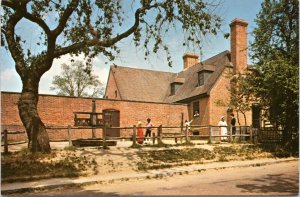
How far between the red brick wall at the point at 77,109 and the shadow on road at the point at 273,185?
50.7ft

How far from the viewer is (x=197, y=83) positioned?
3219 centimetres

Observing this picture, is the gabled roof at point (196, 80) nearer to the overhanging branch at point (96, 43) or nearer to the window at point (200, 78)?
the window at point (200, 78)

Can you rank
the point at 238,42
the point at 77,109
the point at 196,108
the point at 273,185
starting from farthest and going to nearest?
1. the point at 196,108
2. the point at 238,42
3. the point at 77,109
4. the point at 273,185

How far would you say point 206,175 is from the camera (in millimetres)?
13109

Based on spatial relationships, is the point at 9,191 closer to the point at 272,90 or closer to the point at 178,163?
the point at 178,163

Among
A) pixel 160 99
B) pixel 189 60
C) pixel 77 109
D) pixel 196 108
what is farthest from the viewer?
pixel 189 60

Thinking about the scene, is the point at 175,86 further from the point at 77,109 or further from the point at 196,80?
the point at 77,109

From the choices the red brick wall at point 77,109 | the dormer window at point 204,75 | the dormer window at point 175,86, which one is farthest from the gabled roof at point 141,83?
the dormer window at point 204,75

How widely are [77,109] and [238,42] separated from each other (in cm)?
1405

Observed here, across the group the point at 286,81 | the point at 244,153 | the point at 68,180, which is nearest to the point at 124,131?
the point at 244,153

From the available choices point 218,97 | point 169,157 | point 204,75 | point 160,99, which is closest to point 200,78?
point 204,75

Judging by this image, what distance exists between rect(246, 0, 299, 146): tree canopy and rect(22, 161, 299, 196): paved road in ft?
19.4

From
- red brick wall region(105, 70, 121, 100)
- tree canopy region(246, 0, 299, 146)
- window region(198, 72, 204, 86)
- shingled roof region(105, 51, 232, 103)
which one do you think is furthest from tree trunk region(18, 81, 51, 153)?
red brick wall region(105, 70, 121, 100)

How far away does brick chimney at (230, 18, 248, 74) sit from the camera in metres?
27.8
